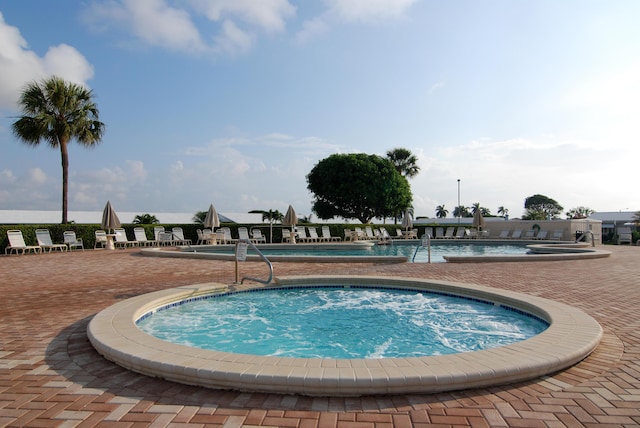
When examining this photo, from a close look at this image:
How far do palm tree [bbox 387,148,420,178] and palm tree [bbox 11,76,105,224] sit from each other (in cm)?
3373

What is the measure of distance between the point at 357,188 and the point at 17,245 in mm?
27514

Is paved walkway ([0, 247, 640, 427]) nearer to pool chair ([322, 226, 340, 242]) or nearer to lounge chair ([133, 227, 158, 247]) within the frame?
lounge chair ([133, 227, 158, 247])

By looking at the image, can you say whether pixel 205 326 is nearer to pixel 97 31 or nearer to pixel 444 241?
pixel 97 31

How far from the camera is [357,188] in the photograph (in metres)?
38.0

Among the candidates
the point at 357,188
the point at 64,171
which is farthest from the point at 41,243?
the point at 357,188

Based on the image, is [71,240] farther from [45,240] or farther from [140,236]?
[140,236]

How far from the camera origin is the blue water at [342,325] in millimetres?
5129

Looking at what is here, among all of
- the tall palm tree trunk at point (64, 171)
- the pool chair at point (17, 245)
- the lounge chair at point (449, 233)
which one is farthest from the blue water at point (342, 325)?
the lounge chair at point (449, 233)

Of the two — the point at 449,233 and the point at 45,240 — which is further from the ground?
the point at 449,233

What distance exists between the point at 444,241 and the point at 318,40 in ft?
51.4

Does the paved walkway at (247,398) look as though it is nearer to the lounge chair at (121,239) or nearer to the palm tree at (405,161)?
the lounge chair at (121,239)

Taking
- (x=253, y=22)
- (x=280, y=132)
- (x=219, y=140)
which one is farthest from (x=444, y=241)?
(x=253, y=22)

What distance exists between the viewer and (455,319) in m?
6.16

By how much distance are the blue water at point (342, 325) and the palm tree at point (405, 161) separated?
41161mm
